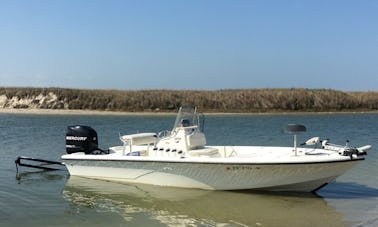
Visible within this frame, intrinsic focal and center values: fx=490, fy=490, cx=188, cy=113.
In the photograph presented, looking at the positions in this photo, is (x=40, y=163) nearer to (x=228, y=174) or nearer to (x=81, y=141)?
(x=81, y=141)

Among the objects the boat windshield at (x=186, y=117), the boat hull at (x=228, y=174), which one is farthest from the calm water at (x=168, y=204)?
the boat windshield at (x=186, y=117)

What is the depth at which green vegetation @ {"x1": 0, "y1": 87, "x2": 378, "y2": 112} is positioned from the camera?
188 feet

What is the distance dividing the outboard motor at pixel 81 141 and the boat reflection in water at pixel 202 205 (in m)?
1.25

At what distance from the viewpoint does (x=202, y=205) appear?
37.3 feet

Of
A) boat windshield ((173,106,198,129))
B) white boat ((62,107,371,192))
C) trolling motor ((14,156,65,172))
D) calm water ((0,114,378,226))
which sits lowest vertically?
calm water ((0,114,378,226))

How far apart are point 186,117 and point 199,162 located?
1.82 meters

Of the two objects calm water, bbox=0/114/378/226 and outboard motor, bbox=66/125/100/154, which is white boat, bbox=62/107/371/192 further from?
calm water, bbox=0/114/378/226

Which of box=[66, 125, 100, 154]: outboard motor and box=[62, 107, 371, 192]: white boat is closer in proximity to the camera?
box=[62, 107, 371, 192]: white boat

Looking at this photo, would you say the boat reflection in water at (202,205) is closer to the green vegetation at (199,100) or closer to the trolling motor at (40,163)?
the trolling motor at (40,163)

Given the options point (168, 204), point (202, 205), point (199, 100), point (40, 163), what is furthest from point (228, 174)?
point (199, 100)

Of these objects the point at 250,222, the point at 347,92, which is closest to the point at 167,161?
the point at 250,222

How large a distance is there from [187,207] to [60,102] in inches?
1992

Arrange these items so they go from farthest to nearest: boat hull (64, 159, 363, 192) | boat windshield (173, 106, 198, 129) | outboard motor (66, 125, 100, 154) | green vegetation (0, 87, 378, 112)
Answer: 1. green vegetation (0, 87, 378, 112)
2. outboard motor (66, 125, 100, 154)
3. boat windshield (173, 106, 198, 129)
4. boat hull (64, 159, 363, 192)

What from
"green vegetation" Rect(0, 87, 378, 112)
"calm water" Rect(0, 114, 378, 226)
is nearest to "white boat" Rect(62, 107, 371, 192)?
"calm water" Rect(0, 114, 378, 226)
